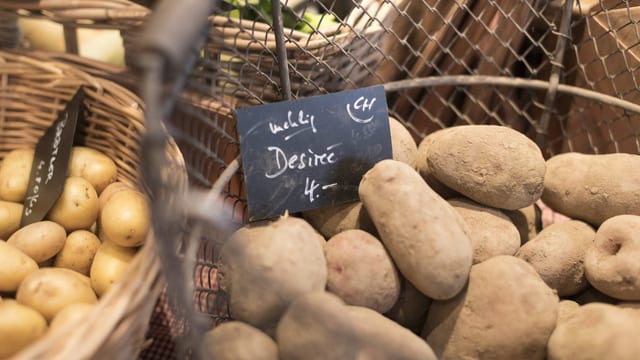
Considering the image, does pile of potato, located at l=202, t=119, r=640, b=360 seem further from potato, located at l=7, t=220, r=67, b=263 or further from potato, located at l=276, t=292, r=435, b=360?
potato, located at l=7, t=220, r=67, b=263

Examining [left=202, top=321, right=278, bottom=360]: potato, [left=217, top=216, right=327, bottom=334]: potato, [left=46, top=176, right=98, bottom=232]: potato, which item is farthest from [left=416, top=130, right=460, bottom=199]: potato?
[left=46, top=176, right=98, bottom=232]: potato

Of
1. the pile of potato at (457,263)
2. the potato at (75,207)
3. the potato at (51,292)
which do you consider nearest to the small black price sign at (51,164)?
the potato at (75,207)

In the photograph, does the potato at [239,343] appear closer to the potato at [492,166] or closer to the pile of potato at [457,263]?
the pile of potato at [457,263]

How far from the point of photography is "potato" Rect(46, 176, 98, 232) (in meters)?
0.66

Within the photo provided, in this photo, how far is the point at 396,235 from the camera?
55cm

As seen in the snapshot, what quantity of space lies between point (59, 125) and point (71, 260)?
0.20m

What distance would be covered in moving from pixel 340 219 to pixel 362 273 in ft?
0.34

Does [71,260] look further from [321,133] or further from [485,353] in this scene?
[485,353]

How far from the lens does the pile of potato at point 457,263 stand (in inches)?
19.1

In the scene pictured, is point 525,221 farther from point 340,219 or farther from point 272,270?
point 272,270

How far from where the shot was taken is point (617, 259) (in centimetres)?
57

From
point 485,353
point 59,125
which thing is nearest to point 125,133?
point 59,125

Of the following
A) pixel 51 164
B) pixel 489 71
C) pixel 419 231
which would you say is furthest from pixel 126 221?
pixel 489 71

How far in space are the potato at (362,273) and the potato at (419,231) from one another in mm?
14
